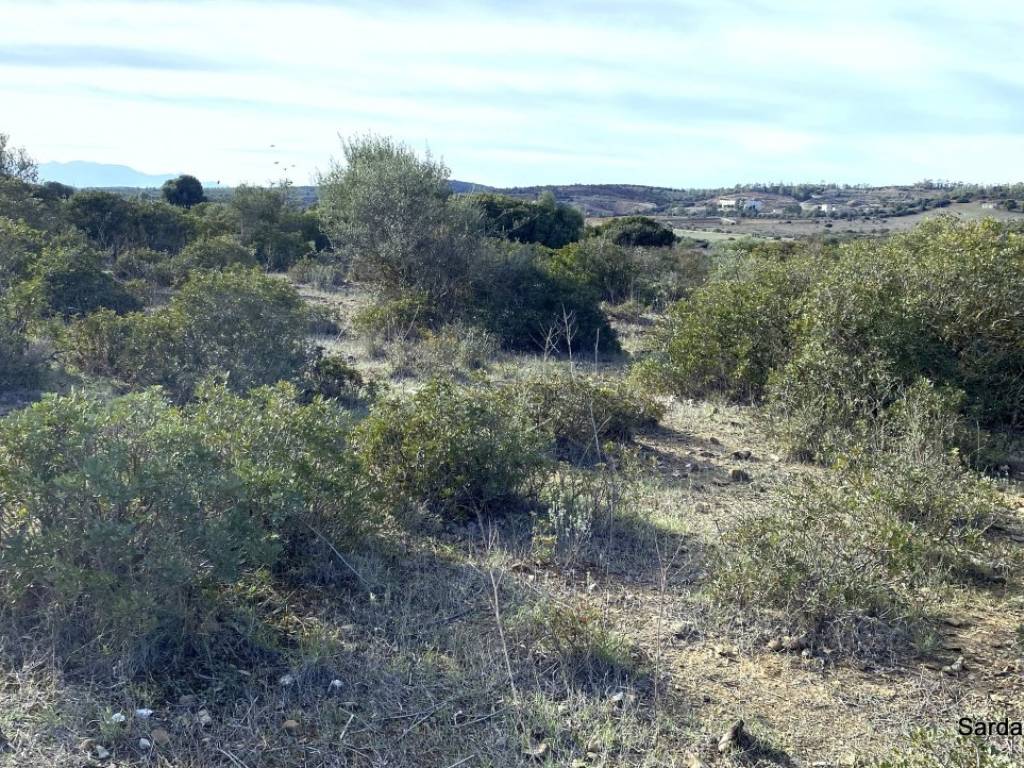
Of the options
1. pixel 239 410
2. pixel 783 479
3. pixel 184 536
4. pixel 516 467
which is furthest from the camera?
pixel 783 479

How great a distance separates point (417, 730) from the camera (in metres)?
2.84

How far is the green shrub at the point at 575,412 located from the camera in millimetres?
6164

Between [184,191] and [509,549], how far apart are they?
3680 centimetres

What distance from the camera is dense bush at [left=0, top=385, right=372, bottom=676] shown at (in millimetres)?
2920

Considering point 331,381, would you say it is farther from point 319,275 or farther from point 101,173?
point 101,173

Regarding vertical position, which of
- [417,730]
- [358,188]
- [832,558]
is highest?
[358,188]

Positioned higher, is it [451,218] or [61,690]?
[451,218]

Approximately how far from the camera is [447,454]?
4527mm

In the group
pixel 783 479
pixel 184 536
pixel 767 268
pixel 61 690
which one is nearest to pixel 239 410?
pixel 184 536

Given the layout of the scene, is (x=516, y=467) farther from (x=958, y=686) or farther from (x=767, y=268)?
(x=767, y=268)

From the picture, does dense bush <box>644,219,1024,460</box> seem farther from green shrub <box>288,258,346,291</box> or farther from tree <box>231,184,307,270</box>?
tree <box>231,184,307,270</box>

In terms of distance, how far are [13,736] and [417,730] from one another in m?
1.30

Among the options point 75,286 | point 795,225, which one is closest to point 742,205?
point 795,225

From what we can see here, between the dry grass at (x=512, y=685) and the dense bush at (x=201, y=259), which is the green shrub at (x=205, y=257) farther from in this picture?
the dry grass at (x=512, y=685)
